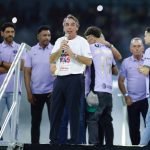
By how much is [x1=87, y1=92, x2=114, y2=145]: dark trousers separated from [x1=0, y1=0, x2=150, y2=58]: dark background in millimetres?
2615

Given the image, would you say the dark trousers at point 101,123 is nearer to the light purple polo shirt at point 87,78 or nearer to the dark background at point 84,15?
the light purple polo shirt at point 87,78

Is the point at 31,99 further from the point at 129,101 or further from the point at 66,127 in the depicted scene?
the point at 129,101

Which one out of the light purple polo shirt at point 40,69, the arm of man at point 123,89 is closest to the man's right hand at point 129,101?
the arm of man at point 123,89

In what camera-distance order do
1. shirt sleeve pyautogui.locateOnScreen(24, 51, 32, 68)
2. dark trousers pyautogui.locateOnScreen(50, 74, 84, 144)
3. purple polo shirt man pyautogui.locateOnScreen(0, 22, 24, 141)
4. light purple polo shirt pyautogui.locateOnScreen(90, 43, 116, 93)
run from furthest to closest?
1. shirt sleeve pyautogui.locateOnScreen(24, 51, 32, 68)
2. purple polo shirt man pyautogui.locateOnScreen(0, 22, 24, 141)
3. light purple polo shirt pyautogui.locateOnScreen(90, 43, 116, 93)
4. dark trousers pyautogui.locateOnScreen(50, 74, 84, 144)

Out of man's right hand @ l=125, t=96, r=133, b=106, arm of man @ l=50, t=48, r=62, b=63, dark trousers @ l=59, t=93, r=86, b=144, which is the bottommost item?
dark trousers @ l=59, t=93, r=86, b=144

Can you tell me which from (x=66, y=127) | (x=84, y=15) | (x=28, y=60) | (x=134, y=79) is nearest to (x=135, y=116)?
(x=134, y=79)

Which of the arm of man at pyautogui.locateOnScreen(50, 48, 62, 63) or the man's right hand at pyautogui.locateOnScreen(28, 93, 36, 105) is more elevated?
the arm of man at pyautogui.locateOnScreen(50, 48, 62, 63)

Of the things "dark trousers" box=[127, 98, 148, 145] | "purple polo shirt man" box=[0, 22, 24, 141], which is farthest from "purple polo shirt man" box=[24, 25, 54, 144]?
"dark trousers" box=[127, 98, 148, 145]

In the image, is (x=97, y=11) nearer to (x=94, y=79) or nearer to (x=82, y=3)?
(x=82, y=3)

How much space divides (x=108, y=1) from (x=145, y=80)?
2441mm

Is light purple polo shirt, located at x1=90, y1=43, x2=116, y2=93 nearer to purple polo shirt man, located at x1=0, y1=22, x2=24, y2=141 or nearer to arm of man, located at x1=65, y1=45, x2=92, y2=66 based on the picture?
arm of man, located at x1=65, y1=45, x2=92, y2=66

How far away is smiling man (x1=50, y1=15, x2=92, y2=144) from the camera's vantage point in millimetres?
4527

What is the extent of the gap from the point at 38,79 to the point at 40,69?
4.0 inches

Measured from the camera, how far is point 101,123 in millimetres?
4871
